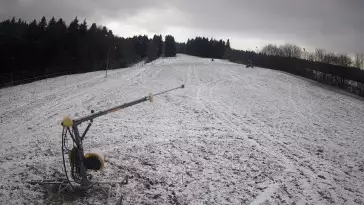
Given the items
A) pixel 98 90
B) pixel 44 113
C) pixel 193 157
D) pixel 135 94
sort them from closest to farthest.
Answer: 1. pixel 193 157
2. pixel 44 113
3. pixel 135 94
4. pixel 98 90

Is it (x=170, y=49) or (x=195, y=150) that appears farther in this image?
(x=170, y=49)

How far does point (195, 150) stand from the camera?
15570 mm

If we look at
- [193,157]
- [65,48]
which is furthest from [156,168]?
[65,48]

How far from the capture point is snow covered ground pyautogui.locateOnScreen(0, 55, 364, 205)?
37.1 feet

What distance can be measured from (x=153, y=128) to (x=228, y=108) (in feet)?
33.6

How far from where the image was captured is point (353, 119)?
27.8m

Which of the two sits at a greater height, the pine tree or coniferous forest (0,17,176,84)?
the pine tree

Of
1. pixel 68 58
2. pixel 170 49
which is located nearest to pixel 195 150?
pixel 68 58

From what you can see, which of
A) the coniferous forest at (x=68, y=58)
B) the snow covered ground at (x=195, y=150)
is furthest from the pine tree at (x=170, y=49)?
the snow covered ground at (x=195, y=150)

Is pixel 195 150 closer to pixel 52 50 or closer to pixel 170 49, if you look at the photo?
pixel 52 50

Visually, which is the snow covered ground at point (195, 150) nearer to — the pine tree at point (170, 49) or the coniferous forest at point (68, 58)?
the coniferous forest at point (68, 58)

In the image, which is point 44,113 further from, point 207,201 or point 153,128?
point 207,201

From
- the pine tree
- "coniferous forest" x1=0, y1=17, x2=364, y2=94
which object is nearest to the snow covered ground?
"coniferous forest" x1=0, y1=17, x2=364, y2=94

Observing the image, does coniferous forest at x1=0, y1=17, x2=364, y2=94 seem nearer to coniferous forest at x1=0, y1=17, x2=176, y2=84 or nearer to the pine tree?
coniferous forest at x1=0, y1=17, x2=176, y2=84
